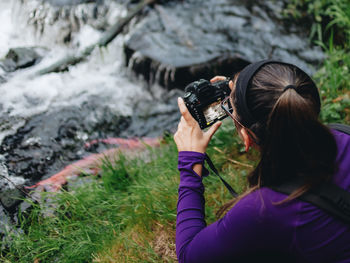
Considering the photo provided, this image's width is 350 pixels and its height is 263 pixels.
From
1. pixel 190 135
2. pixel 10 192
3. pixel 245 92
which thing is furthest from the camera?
pixel 10 192

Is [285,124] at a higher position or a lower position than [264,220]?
higher

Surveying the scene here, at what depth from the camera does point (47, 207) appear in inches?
104

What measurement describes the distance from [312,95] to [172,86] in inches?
136

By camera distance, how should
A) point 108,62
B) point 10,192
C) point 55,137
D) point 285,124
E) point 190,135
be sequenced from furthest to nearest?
1. point 108,62
2. point 55,137
3. point 10,192
4. point 190,135
5. point 285,124

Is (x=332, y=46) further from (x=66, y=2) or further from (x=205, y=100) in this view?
(x=66, y=2)

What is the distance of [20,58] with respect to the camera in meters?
4.83

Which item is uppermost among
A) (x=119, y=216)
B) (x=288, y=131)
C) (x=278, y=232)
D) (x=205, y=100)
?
(x=288, y=131)

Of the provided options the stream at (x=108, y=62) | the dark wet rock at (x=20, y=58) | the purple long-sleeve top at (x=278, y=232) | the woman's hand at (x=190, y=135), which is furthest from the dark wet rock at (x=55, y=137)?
the purple long-sleeve top at (x=278, y=232)

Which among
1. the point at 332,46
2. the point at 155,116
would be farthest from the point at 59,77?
the point at 332,46

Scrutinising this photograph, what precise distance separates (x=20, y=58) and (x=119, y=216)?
3419 millimetres

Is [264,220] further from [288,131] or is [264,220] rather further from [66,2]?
[66,2]

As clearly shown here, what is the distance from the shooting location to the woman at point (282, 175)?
1.16 meters

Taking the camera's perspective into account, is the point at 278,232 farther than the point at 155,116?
No

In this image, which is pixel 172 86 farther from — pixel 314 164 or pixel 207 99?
pixel 314 164
